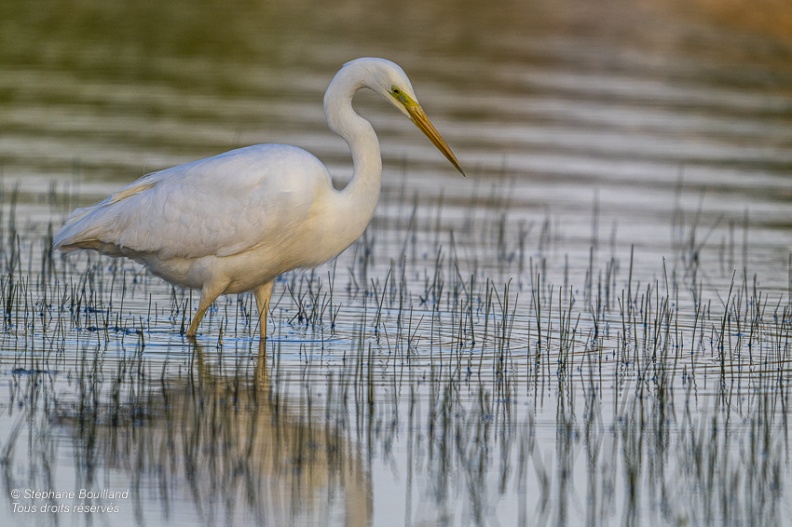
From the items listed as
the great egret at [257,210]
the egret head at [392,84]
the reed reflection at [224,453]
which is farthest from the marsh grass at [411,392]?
the egret head at [392,84]

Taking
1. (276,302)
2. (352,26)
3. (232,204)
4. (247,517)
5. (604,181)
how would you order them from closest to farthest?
1. (247,517)
2. (232,204)
3. (276,302)
4. (604,181)
5. (352,26)

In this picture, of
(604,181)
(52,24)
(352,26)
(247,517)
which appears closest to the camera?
(247,517)

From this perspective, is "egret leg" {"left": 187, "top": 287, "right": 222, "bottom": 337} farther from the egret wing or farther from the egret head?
the egret head

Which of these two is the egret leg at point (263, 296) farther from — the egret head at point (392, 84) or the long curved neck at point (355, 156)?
the egret head at point (392, 84)

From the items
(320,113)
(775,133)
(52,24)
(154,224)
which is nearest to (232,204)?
(154,224)

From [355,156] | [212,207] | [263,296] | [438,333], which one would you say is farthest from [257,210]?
[438,333]

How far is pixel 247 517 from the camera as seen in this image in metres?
6.29

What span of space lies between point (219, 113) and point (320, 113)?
1506 millimetres

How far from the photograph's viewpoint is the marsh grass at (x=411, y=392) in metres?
6.66

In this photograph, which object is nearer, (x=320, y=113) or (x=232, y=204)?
(x=232, y=204)

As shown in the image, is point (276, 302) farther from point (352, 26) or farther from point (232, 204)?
point (352, 26)

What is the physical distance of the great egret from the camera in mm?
9398

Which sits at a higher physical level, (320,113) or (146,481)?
(320,113)

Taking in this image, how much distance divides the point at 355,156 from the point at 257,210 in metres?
0.78
